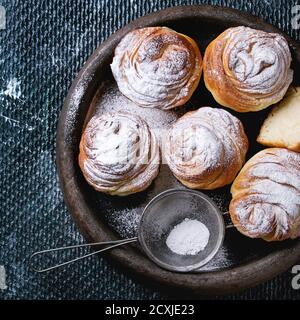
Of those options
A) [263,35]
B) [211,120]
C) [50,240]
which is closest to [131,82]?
[211,120]

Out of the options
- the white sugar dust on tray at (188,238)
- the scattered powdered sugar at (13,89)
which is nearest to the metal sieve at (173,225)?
the white sugar dust on tray at (188,238)

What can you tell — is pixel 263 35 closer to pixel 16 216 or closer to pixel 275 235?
pixel 275 235

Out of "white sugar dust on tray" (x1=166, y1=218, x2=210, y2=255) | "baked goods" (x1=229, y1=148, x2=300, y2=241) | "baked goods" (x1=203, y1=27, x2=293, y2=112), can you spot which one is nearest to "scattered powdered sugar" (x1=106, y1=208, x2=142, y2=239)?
"white sugar dust on tray" (x1=166, y1=218, x2=210, y2=255)

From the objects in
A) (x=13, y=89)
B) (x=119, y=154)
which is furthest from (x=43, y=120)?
(x=119, y=154)

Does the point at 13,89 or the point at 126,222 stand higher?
the point at 13,89

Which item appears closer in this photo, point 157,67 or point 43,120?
point 157,67

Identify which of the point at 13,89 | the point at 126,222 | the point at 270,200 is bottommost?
the point at 126,222

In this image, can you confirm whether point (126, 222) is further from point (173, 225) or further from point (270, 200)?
point (270, 200)

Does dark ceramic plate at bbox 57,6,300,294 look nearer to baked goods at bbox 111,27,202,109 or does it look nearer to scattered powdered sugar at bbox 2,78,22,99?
baked goods at bbox 111,27,202,109
